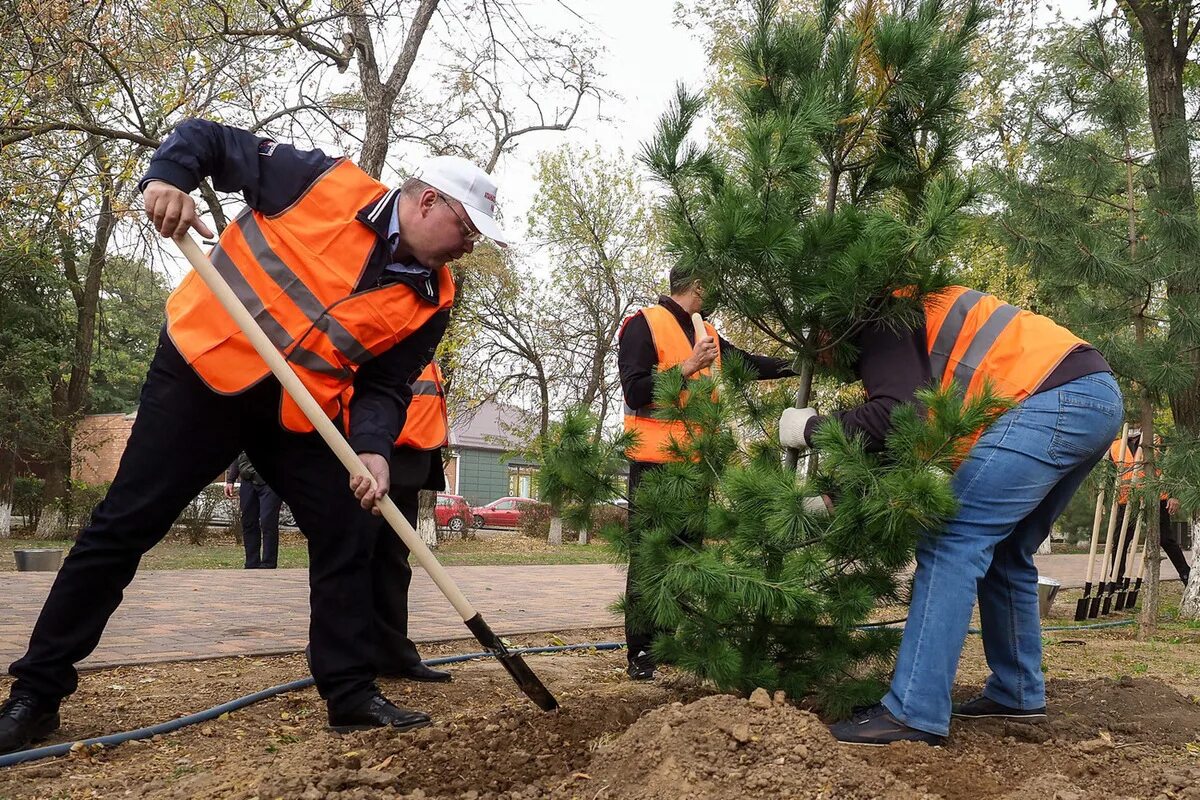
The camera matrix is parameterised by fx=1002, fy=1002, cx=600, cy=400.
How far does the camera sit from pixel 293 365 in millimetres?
2998

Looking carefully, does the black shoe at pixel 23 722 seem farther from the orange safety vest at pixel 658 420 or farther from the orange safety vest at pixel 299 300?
the orange safety vest at pixel 658 420

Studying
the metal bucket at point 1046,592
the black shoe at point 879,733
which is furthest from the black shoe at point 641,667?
the metal bucket at point 1046,592

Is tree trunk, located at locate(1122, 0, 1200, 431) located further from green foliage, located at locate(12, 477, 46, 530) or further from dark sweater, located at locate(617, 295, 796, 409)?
green foliage, located at locate(12, 477, 46, 530)

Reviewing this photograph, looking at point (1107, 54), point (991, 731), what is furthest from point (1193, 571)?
point (991, 731)

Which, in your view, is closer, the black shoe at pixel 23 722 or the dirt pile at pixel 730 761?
the dirt pile at pixel 730 761

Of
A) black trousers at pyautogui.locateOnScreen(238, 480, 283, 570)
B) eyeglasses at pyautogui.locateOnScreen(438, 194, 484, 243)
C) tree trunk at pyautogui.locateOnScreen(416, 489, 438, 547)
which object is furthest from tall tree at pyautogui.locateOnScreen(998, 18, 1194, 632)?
tree trunk at pyautogui.locateOnScreen(416, 489, 438, 547)

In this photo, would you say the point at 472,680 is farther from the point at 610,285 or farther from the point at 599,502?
the point at 610,285

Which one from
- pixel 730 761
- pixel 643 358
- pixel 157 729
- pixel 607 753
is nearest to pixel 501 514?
pixel 643 358

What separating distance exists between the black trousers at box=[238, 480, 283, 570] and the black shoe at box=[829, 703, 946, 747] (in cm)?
820

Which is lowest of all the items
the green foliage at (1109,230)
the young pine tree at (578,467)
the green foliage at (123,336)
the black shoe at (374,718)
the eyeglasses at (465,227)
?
the black shoe at (374,718)

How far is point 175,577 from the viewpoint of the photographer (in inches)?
334

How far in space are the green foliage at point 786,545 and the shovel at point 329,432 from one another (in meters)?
0.46

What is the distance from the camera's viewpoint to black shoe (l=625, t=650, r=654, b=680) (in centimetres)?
422

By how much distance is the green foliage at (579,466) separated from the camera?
3.55 m
